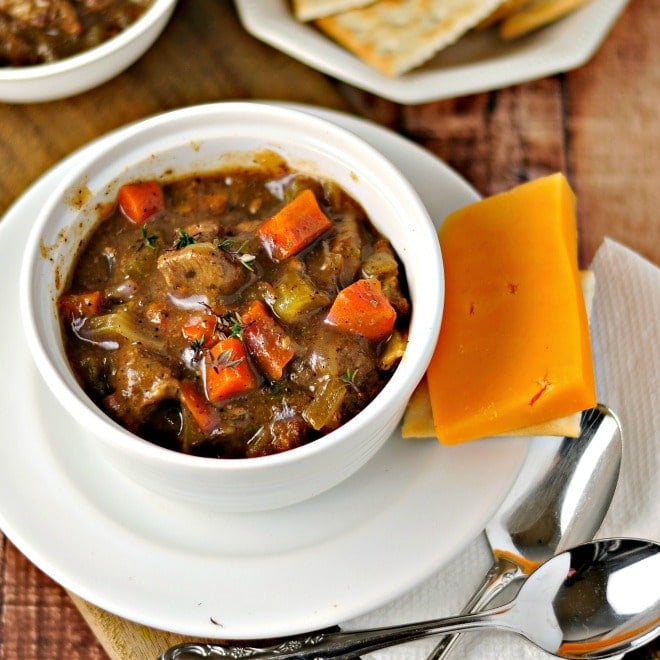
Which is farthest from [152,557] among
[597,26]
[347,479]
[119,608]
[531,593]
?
[597,26]

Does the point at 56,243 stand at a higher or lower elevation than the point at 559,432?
higher

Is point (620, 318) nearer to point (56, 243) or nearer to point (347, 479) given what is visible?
point (347, 479)

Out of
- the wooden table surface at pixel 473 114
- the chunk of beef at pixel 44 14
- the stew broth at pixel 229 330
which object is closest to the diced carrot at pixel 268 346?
the stew broth at pixel 229 330

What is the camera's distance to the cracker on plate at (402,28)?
12.4 feet

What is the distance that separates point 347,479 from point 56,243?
1.07 m

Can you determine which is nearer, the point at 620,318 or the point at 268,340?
the point at 268,340

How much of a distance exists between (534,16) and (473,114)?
481 mm

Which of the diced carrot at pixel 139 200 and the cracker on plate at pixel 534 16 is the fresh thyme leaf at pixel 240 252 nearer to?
the diced carrot at pixel 139 200

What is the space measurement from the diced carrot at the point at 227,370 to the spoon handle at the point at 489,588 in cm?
94

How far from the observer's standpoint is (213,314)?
2602 millimetres

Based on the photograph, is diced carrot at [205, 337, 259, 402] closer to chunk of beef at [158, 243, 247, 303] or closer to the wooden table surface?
chunk of beef at [158, 243, 247, 303]

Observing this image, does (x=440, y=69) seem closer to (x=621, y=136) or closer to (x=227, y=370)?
(x=621, y=136)

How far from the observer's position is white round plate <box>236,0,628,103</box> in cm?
364

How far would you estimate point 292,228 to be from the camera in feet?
8.98
